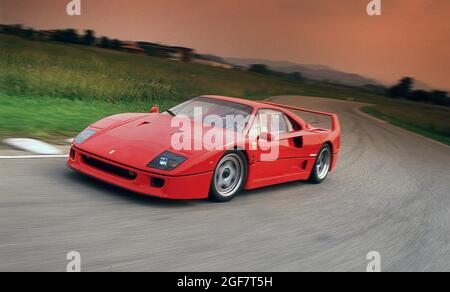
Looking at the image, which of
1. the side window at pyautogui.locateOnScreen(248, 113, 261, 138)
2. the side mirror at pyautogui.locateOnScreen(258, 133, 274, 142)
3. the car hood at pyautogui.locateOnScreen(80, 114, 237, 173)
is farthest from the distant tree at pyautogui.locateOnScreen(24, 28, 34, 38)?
the side mirror at pyautogui.locateOnScreen(258, 133, 274, 142)

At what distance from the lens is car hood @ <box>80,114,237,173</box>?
18.3 feet

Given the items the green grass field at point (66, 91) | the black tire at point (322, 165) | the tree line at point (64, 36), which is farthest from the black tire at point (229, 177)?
the tree line at point (64, 36)

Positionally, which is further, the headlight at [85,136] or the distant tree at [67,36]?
the distant tree at [67,36]

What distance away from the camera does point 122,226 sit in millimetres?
4797

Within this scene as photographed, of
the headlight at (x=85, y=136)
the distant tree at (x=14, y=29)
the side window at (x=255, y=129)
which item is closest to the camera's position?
the headlight at (x=85, y=136)

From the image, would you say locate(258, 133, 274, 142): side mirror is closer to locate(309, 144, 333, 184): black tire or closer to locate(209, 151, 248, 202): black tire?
locate(209, 151, 248, 202): black tire

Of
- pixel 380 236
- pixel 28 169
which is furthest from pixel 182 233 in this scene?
pixel 28 169

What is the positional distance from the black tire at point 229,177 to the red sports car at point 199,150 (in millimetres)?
10

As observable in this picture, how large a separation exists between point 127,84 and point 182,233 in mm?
13757

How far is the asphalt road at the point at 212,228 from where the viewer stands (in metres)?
4.15

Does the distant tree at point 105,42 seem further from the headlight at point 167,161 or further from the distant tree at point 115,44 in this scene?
the headlight at point 167,161

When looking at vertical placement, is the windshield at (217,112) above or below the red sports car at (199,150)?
above

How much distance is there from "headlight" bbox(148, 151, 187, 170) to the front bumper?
0.30 ft
